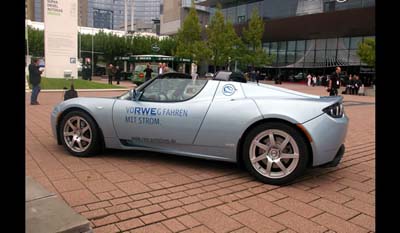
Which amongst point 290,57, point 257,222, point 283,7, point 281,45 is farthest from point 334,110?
point 281,45

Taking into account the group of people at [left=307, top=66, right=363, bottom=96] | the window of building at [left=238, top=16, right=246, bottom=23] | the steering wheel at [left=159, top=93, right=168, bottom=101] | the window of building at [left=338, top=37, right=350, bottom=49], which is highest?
the window of building at [left=238, top=16, right=246, bottom=23]

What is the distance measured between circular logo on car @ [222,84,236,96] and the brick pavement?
1015mm

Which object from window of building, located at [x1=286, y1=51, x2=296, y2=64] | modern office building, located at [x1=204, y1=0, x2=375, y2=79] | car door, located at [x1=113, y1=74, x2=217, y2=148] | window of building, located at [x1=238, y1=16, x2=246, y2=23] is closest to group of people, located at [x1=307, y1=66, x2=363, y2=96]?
modern office building, located at [x1=204, y1=0, x2=375, y2=79]

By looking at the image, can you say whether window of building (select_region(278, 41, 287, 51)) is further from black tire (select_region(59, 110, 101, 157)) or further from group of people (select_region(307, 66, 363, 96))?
black tire (select_region(59, 110, 101, 157))

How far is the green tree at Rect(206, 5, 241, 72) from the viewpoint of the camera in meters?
35.3

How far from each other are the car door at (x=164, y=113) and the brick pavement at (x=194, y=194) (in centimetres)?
38

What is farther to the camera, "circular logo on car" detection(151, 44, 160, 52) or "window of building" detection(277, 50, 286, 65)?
"window of building" detection(277, 50, 286, 65)

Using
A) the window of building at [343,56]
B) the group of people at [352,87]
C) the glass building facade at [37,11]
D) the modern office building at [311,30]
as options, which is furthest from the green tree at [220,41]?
the glass building facade at [37,11]

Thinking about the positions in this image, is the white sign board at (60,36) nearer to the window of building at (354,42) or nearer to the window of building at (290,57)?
the window of building at (290,57)

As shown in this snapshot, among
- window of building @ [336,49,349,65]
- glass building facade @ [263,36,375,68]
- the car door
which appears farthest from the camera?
window of building @ [336,49,349,65]

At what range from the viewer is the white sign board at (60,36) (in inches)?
1136

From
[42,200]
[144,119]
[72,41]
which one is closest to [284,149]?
[144,119]
